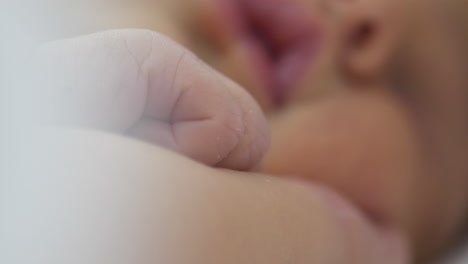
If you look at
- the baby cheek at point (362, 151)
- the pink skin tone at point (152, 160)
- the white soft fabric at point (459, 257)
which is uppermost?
the pink skin tone at point (152, 160)

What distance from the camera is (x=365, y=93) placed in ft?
1.55

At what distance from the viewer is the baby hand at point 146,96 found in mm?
204

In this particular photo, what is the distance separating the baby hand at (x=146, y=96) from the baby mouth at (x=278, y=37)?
0.19 m

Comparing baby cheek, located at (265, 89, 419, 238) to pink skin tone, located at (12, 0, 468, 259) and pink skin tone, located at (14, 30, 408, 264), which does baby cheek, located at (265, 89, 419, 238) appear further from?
pink skin tone, located at (14, 30, 408, 264)

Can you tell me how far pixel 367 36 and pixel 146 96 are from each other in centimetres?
31

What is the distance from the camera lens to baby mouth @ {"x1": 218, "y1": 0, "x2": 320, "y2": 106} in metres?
0.44

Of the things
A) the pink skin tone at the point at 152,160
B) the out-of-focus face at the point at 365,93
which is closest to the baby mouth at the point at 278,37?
the out-of-focus face at the point at 365,93

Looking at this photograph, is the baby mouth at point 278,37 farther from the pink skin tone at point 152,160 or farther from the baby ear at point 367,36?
the pink skin tone at point 152,160

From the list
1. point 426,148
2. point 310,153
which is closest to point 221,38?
point 310,153

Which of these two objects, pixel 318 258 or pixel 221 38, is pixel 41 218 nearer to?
pixel 318 258

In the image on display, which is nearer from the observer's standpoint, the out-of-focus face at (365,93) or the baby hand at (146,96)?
the baby hand at (146,96)

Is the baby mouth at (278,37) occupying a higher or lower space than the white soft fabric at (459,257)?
higher

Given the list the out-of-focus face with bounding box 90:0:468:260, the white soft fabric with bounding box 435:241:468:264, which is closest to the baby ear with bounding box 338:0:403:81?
the out-of-focus face with bounding box 90:0:468:260

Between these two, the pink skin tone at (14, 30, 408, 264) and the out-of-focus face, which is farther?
the out-of-focus face
